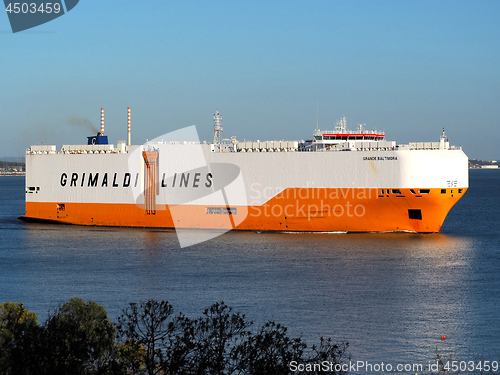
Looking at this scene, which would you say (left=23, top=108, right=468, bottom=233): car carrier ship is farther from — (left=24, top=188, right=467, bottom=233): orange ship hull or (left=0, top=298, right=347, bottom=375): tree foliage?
(left=0, top=298, right=347, bottom=375): tree foliage

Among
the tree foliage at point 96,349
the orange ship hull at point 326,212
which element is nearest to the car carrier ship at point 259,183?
the orange ship hull at point 326,212

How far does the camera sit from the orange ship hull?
29812 mm

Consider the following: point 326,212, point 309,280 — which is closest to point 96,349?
point 309,280

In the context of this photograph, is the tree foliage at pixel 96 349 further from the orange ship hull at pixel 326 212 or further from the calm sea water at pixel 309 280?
the orange ship hull at pixel 326 212

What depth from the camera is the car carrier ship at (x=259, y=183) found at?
29797 millimetres

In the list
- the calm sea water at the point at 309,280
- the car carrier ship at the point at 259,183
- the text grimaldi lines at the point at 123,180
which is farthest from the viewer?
the text grimaldi lines at the point at 123,180

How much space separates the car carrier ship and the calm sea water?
133 cm

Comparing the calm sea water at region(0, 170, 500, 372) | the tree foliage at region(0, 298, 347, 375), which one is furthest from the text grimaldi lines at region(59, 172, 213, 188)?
the tree foliage at region(0, 298, 347, 375)

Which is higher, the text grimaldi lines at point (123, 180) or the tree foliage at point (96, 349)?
the text grimaldi lines at point (123, 180)

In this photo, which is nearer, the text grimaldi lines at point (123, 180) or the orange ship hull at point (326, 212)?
the orange ship hull at point (326, 212)

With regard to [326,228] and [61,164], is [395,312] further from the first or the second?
[61,164]

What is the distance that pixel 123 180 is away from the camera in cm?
3612

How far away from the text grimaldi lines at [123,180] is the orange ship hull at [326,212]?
48.6 inches

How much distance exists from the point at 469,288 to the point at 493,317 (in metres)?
3.39
